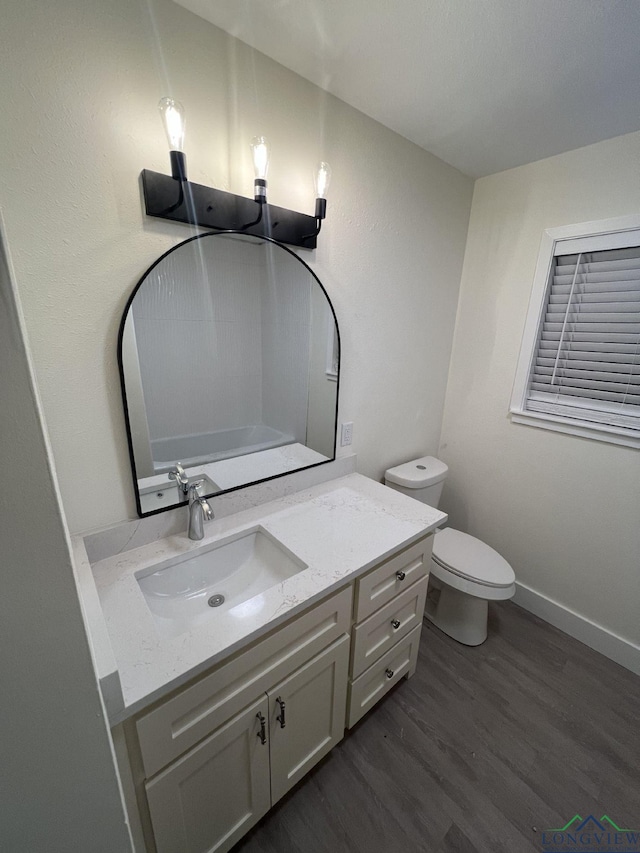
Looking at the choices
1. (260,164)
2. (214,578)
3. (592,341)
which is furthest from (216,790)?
(592,341)

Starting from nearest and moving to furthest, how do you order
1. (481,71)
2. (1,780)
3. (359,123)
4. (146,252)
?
(1,780) < (146,252) < (481,71) < (359,123)

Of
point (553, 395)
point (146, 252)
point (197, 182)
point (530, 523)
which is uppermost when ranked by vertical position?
point (197, 182)

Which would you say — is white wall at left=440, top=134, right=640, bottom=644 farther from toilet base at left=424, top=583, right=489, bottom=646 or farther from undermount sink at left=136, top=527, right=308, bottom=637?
undermount sink at left=136, top=527, right=308, bottom=637

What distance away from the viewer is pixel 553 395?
1.70 m

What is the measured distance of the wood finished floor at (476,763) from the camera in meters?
1.04

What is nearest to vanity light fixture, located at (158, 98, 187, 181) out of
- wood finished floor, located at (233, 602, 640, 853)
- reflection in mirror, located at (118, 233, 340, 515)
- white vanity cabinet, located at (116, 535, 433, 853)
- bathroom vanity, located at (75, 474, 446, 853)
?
reflection in mirror, located at (118, 233, 340, 515)

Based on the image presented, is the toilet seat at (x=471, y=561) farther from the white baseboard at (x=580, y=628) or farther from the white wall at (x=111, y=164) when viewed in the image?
the white wall at (x=111, y=164)

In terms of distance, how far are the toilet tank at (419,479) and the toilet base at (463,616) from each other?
1.51 ft

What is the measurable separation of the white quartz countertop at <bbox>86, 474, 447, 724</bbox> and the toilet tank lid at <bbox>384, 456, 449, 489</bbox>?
26 cm

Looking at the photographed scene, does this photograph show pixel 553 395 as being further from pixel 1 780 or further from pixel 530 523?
pixel 1 780

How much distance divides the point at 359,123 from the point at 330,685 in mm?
2005

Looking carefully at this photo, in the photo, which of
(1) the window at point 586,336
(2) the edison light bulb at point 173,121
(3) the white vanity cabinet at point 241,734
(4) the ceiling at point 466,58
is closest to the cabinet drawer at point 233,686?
(3) the white vanity cabinet at point 241,734

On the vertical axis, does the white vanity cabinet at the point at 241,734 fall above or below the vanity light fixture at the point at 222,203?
below

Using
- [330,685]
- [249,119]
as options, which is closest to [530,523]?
[330,685]
